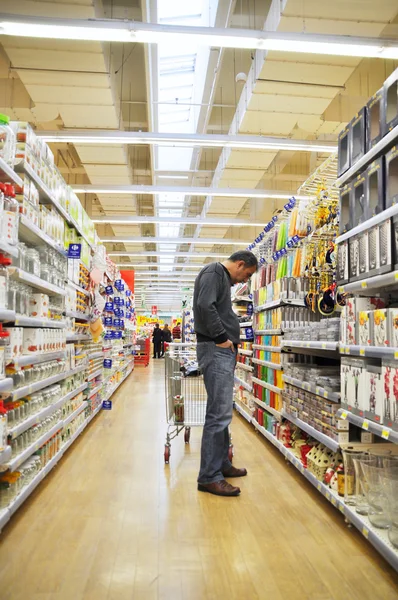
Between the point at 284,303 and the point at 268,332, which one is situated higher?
the point at 284,303

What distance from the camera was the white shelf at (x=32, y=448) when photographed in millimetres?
2774

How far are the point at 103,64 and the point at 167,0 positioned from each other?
1287mm

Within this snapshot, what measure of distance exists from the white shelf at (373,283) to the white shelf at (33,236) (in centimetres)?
209

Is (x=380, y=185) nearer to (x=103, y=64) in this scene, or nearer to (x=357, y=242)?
(x=357, y=242)

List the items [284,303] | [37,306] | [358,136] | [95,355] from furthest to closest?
[95,355] → [284,303] → [37,306] → [358,136]

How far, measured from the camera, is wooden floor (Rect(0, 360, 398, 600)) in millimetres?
2086

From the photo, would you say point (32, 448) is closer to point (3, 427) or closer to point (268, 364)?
point (3, 427)

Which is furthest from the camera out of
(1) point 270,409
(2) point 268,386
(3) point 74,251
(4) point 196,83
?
(4) point 196,83

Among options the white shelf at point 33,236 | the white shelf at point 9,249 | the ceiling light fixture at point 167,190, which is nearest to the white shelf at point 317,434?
the white shelf at point 9,249

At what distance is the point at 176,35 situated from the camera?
4.55 metres

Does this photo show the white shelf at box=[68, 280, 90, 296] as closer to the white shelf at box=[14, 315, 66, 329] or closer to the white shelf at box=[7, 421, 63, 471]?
the white shelf at box=[14, 315, 66, 329]

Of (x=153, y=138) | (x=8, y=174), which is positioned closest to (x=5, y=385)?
(x=8, y=174)

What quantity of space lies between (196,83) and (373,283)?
6.82m

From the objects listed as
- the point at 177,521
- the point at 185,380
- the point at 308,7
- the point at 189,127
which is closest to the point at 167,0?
the point at 308,7
